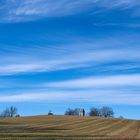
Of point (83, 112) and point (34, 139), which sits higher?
point (83, 112)

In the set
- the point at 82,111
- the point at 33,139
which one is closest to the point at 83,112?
the point at 82,111

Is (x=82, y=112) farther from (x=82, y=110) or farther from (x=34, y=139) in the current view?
(x=34, y=139)

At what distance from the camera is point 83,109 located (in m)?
168

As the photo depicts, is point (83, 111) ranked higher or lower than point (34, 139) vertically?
higher

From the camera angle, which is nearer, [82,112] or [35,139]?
[35,139]

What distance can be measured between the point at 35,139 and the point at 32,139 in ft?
0.91

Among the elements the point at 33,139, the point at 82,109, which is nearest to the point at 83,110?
the point at 82,109

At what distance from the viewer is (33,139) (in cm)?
4234

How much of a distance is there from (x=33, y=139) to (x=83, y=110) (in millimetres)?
125188

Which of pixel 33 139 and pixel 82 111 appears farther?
pixel 82 111

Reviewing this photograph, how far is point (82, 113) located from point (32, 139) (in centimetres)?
12223

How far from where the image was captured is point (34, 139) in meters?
42.2

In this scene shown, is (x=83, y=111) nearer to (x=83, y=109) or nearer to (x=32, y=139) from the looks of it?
(x=83, y=109)

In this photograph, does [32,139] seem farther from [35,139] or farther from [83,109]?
[83,109]
